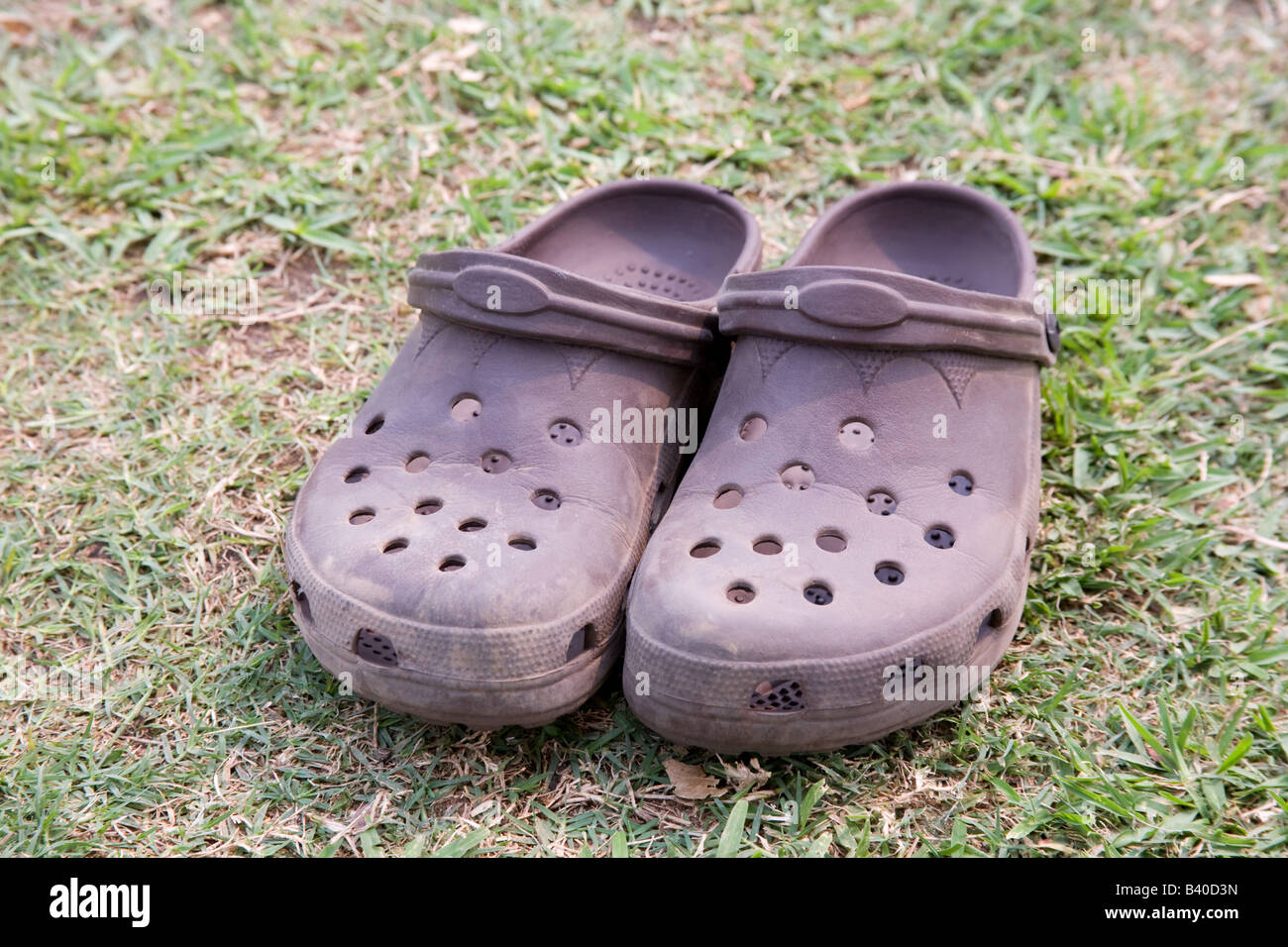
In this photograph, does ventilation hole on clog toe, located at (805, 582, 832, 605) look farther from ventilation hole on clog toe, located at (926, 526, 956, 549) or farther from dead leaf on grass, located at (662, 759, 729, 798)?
dead leaf on grass, located at (662, 759, 729, 798)

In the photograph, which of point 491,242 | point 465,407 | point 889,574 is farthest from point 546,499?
point 491,242

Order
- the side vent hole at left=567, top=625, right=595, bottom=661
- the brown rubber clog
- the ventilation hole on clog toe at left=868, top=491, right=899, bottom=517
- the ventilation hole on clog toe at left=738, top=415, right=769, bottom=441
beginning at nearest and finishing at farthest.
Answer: the brown rubber clog
the side vent hole at left=567, top=625, right=595, bottom=661
the ventilation hole on clog toe at left=868, top=491, right=899, bottom=517
the ventilation hole on clog toe at left=738, top=415, right=769, bottom=441

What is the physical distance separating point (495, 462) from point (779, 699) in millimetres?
743

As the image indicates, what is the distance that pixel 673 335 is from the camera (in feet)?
8.34

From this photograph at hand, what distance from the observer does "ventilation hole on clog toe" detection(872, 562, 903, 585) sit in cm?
224

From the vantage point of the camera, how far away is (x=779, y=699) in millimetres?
2115

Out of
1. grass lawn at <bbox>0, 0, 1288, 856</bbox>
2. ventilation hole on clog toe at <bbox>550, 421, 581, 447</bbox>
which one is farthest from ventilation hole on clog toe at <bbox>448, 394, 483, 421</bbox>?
grass lawn at <bbox>0, 0, 1288, 856</bbox>

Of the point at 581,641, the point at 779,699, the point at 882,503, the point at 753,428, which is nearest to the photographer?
the point at 779,699

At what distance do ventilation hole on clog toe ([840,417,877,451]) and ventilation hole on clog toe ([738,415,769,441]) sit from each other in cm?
16

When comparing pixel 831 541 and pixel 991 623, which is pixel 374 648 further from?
pixel 991 623

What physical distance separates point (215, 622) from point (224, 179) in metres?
1.57

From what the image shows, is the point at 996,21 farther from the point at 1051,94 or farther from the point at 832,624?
the point at 832,624

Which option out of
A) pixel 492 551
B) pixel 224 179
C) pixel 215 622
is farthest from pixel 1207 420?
pixel 224 179

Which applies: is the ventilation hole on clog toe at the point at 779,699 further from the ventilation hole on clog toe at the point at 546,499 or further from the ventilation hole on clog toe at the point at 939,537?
the ventilation hole on clog toe at the point at 546,499
